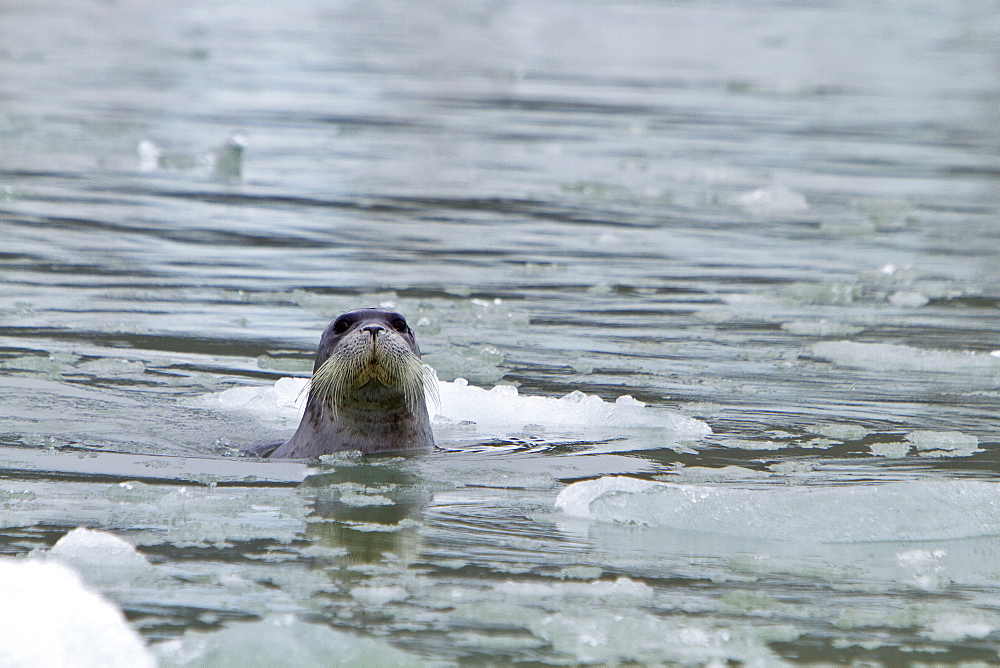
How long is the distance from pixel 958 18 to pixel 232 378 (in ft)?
110

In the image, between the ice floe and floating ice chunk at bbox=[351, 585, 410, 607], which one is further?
the ice floe

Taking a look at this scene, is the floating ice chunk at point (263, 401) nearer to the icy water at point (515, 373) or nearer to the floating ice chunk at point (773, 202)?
the icy water at point (515, 373)

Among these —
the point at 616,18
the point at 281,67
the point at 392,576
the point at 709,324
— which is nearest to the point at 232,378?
the point at 709,324

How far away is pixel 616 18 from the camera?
3447 centimetres

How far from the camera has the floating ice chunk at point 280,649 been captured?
315 cm

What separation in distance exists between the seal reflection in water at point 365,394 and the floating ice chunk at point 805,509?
994 millimetres

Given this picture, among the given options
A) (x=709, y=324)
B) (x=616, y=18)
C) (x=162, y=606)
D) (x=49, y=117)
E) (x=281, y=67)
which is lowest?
(x=162, y=606)

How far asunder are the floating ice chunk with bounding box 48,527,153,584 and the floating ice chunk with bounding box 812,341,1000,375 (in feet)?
14.0

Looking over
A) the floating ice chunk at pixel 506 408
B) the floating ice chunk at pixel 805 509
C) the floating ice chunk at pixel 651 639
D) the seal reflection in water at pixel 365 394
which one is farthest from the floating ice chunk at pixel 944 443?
the floating ice chunk at pixel 651 639

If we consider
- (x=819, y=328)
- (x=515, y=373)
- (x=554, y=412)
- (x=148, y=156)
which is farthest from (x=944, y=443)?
(x=148, y=156)

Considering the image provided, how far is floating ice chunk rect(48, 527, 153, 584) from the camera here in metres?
3.74

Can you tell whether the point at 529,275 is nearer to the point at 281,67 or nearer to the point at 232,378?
the point at 232,378

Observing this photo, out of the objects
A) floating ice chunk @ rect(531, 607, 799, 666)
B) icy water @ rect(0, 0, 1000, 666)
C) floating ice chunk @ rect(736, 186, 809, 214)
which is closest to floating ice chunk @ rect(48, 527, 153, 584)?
icy water @ rect(0, 0, 1000, 666)

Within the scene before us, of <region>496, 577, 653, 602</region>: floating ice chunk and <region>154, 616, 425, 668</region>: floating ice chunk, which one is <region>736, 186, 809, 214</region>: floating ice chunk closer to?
<region>496, 577, 653, 602</region>: floating ice chunk
